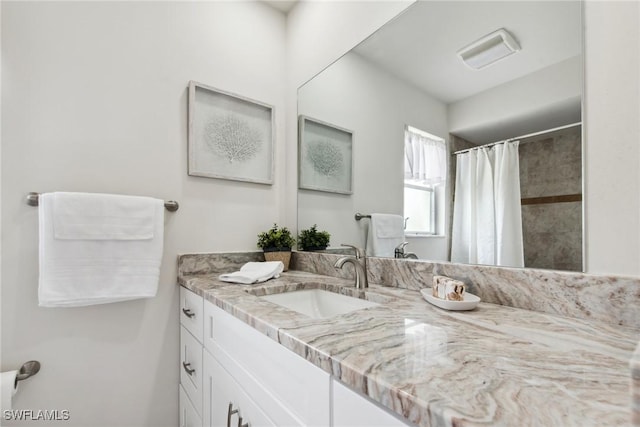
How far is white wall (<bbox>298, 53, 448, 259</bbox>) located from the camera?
109cm

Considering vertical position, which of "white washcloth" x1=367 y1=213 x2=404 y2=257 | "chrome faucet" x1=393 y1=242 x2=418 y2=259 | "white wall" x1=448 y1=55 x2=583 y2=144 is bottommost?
"chrome faucet" x1=393 y1=242 x2=418 y2=259

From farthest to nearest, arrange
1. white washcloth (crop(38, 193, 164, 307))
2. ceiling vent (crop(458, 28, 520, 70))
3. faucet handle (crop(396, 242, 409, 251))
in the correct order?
faucet handle (crop(396, 242, 409, 251)) → white washcloth (crop(38, 193, 164, 307)) → ceiling vent (crop(458, 28, 520, 70))

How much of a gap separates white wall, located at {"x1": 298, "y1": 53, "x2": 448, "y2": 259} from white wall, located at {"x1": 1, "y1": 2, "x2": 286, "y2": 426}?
17.3 inches

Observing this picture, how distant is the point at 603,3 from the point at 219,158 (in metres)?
1.46

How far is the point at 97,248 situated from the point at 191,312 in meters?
0.43

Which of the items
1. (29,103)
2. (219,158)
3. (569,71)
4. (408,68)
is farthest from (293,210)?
(569,71)

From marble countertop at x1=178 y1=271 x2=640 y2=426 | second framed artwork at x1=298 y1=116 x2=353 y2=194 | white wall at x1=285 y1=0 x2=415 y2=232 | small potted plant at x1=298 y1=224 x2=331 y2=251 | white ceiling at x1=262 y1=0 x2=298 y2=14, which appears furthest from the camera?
white ceiling at x1=262 y1=0 x2=298 y2=14

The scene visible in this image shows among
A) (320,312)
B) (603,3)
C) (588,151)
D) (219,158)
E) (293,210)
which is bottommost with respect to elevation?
(320,312)

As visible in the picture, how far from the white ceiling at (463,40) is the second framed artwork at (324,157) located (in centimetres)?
39

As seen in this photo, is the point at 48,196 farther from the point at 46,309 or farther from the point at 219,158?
the point at 219,158

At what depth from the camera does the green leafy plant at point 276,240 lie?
5.07 feet

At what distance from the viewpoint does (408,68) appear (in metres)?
1.13

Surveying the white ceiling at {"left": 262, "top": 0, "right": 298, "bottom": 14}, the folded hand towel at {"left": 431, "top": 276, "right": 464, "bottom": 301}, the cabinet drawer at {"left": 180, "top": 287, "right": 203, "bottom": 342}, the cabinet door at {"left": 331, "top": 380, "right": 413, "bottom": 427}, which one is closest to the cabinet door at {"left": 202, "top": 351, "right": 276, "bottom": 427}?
the cabinet drawer at {"left": 180, "top": 287, "right": 203, "bottom": 342}

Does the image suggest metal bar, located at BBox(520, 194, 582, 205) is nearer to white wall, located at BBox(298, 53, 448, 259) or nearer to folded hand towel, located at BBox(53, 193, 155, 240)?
white wall, located at BBox(298, 53, 448, 259)
